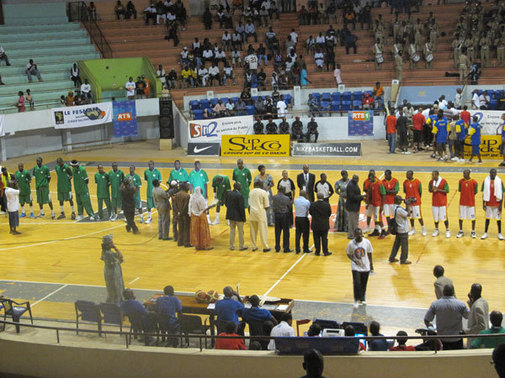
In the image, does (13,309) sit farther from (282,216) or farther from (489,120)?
(489,120)

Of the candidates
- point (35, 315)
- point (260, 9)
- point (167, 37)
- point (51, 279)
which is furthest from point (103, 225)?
point (260, 9)

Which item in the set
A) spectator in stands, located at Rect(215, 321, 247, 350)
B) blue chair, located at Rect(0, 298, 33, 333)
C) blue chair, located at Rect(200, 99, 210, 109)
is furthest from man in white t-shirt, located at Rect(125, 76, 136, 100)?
spectator in stands, located at Rect(215, 321, 247, 350)

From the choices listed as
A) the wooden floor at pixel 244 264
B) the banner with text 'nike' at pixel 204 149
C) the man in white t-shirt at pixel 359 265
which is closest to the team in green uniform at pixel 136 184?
the wooden floor at pixel 244 264

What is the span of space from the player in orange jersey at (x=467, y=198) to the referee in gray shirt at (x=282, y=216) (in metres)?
4.13

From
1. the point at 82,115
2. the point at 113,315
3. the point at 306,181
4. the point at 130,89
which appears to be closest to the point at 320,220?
the point at 306,181

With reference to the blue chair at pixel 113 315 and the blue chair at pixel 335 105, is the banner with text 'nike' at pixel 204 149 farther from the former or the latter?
the blue chair at pixel 113 315

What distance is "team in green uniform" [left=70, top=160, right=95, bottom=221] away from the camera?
20844 mm

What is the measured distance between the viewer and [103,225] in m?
20.4

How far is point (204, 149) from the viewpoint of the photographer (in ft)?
98.9

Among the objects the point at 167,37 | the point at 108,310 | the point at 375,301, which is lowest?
the point at 375,301

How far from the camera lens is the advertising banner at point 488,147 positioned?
2656cm

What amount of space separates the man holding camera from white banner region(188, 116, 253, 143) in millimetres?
16080

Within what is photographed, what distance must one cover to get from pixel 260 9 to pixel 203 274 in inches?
1102

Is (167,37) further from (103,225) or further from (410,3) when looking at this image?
(103,225)
